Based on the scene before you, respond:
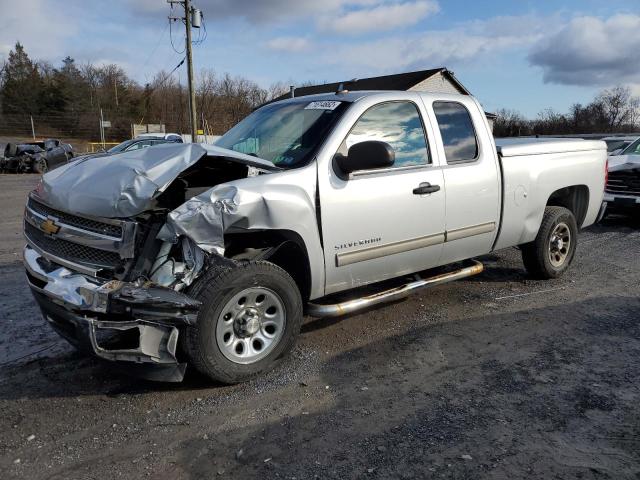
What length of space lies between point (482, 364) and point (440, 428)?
1.01 m

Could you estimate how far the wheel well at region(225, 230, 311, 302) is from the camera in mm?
3559

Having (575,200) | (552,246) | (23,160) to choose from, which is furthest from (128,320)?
(23,160)

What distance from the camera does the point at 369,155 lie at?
3688 mm

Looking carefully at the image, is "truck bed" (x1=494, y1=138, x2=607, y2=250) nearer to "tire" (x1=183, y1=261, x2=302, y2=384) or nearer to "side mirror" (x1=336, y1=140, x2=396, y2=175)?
"side mirror" (x1=336, y1=140, x2=396, y2=175)

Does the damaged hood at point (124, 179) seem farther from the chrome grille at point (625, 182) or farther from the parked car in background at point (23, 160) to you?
the parked car in background at point (23, 160)

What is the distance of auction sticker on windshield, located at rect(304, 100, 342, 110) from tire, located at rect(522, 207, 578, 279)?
286 centimetres

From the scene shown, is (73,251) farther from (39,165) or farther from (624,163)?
(39,165)

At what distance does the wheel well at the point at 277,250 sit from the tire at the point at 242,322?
20cm

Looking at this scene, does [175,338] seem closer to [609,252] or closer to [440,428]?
[440,428]

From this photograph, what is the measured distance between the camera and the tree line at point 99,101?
46.2 meters

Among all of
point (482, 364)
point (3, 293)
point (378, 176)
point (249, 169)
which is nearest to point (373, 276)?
point (378, 176)

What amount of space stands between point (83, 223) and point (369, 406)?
219 centimetres

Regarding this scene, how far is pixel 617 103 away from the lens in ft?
167

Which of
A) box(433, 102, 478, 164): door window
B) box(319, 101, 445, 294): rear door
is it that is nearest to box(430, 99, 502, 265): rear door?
box(433, 102, 478, 164): door window
